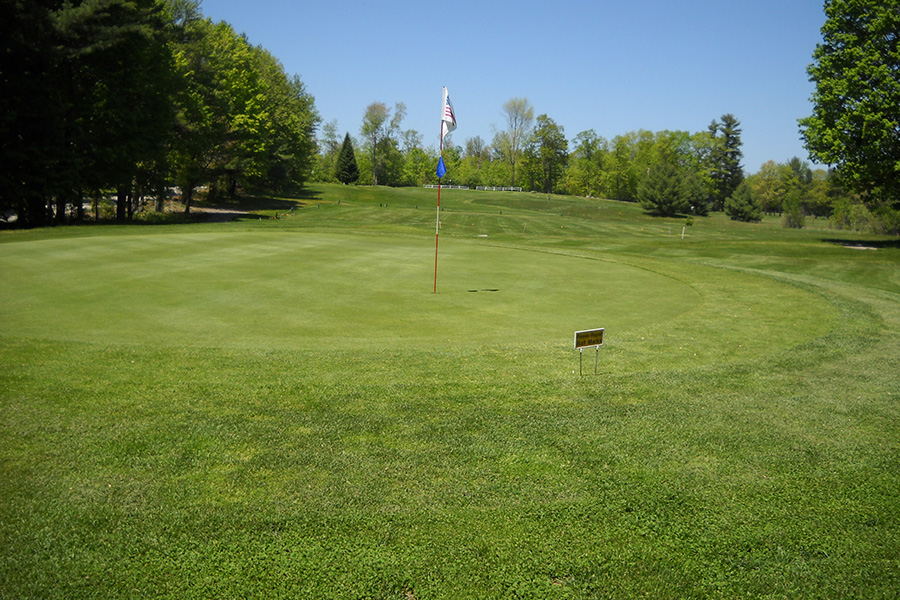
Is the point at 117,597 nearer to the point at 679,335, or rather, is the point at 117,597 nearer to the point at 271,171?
the point at 679,335

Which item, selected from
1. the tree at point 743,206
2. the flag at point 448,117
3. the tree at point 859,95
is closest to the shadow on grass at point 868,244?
the tree at point 859,95

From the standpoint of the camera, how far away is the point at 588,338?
733 centimetres

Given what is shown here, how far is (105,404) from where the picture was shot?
21.6ft

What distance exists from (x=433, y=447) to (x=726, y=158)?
11526cm

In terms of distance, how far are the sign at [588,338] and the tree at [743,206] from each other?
8001 cm

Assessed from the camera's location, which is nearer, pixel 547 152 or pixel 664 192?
pixel 664 192

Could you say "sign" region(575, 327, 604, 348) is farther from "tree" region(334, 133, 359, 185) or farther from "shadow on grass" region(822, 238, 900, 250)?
"tree" region(334, 133, 359, 185)

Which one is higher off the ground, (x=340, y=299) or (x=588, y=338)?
(x=588, y=338)

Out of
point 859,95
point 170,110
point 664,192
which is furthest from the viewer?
point 664,192

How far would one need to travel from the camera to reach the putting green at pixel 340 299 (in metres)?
9.73

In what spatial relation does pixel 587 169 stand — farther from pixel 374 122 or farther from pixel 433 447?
pixel 433 447

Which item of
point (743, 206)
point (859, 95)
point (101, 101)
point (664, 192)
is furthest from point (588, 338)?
point (743, 206)

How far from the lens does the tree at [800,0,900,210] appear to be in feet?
98.0

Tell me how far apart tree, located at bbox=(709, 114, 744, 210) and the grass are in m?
104
